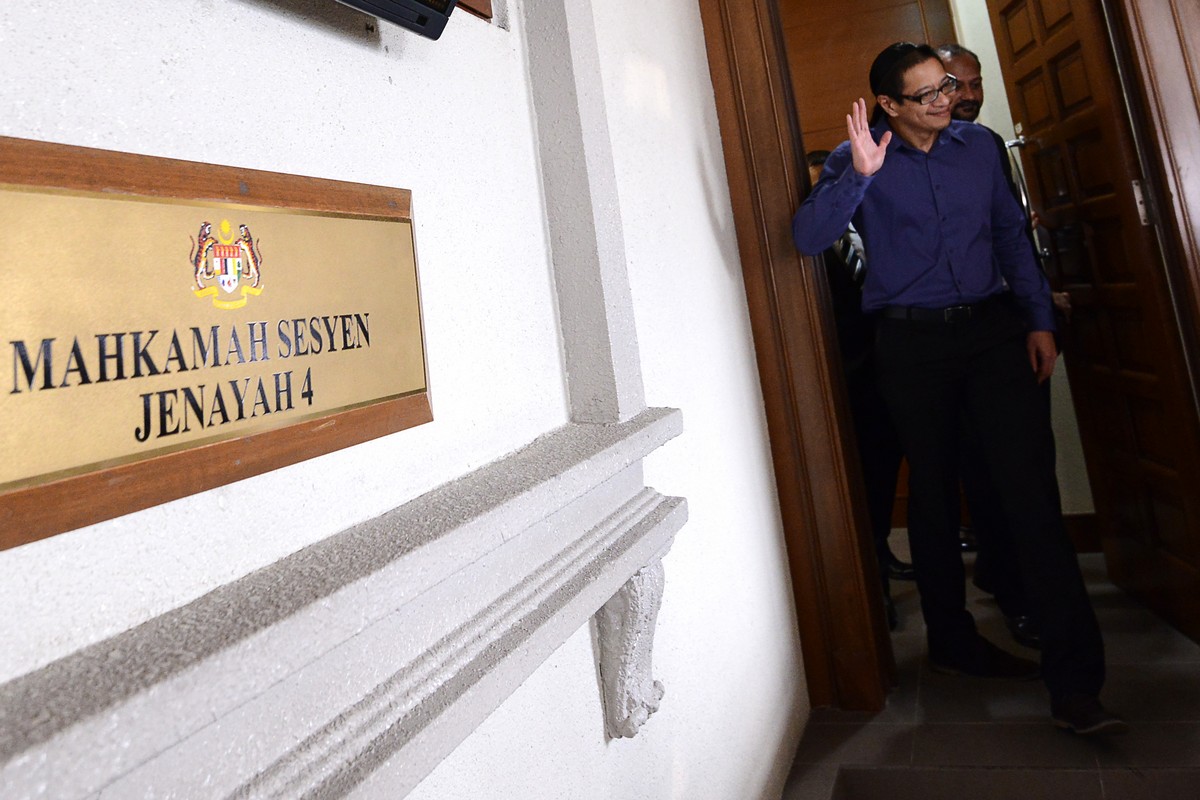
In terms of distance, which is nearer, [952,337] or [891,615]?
[952,337]

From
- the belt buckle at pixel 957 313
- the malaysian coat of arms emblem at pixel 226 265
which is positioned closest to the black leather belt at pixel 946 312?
the belt buckle at pixel 957 313

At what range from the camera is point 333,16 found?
0.76m

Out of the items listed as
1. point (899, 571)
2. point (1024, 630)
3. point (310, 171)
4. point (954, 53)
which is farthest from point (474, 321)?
point (899, 571)

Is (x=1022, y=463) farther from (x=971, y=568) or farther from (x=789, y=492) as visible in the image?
(x=971, y=568)

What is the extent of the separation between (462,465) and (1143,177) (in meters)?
2.29

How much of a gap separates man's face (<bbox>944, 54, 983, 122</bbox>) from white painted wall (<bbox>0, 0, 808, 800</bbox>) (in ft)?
3.53

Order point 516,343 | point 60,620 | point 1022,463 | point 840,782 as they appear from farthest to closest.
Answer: point 1022,463 < point 840,782 < point 516,343 < point 60,620

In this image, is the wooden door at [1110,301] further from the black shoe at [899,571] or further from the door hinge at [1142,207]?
the black shoe at [899,571]

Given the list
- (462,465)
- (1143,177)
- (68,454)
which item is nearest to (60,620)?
(68,454)

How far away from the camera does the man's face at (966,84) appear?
2.58m

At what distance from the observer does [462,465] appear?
2.92 ft

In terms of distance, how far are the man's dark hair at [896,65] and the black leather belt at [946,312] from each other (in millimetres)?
521

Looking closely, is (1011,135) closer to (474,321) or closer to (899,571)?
(899,571)

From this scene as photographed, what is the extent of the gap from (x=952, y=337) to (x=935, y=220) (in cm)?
30
